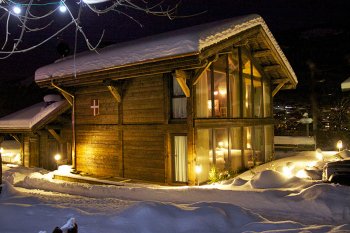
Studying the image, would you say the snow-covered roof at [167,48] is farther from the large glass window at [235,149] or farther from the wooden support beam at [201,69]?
the large glass window at [235,149]

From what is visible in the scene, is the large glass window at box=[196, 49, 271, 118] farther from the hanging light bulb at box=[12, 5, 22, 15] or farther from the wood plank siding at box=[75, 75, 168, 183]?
the hanging light bulb at box=[12, 5, 22, 15]

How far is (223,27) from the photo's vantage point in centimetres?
1168

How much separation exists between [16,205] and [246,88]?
469 inches

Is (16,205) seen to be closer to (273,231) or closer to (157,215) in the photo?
(157,215)

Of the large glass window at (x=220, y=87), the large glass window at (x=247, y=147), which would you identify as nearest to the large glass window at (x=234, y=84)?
the large glass window at (x=220, y=87)

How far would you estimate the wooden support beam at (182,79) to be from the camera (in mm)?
11126

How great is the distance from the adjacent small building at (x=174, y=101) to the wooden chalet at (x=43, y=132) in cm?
238

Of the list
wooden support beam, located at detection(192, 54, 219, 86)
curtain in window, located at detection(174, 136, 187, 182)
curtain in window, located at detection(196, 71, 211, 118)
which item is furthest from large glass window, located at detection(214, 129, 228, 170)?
wooden support beam, located at detection(192, 54, 219, 86)

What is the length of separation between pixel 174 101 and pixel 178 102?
21 centimetres

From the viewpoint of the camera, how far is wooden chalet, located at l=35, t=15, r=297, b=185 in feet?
38.2

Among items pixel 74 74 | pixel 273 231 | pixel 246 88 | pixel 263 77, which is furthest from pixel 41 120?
pixel 273 231

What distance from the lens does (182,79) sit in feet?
37.6

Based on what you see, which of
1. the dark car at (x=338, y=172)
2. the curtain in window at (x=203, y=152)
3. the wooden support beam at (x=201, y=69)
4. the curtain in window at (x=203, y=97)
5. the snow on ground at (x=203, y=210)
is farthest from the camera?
the curtain in window at (x=203, y=97)

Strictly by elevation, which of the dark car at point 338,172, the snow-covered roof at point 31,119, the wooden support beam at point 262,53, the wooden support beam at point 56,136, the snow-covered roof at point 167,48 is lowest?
the dark car at point 338,172
